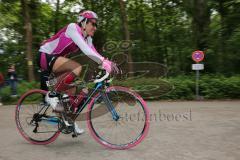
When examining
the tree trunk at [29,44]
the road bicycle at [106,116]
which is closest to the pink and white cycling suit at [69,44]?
the road bicycle at [106,116]

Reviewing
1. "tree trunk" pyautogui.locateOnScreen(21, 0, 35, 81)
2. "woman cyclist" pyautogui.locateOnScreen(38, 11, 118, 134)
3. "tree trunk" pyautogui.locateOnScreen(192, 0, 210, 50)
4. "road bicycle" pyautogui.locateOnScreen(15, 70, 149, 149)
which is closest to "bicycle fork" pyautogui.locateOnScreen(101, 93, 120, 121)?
"road bicycle" pyautogui.locateOnScreen(15, 70, 149, 149)

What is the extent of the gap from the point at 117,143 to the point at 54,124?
41.6 inches

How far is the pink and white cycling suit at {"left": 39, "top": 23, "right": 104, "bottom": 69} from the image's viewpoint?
5.23 m

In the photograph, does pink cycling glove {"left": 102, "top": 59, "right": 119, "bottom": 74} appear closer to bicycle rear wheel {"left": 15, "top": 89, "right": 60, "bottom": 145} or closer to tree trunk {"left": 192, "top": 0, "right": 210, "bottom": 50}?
bicycle rear wheel {"left": 15, "top": 89, "right": 60, "bottom": 145}

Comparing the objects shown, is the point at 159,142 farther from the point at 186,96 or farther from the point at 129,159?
the point at 186,96

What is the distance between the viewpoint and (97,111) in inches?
218

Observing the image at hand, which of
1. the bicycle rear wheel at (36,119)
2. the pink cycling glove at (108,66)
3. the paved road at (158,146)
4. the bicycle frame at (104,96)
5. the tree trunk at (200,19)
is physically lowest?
the paved road at (158,146)

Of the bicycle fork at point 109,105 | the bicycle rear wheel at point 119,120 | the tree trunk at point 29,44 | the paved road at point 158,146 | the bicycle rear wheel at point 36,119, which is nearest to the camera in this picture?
the paved road at point 158,146

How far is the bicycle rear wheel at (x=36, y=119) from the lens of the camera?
6.00 meters

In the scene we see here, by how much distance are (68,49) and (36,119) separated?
→ 131 cm

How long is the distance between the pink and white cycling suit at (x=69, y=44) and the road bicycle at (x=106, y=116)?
0.39 metres

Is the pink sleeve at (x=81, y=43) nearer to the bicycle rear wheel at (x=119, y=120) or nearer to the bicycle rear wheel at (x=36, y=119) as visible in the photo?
the bicycle rear wheel at (x=119, y=120)

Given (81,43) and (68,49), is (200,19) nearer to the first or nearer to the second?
(68,49)

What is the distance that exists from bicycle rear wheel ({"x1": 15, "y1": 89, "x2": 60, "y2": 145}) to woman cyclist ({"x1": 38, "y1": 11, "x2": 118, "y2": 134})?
187mm
